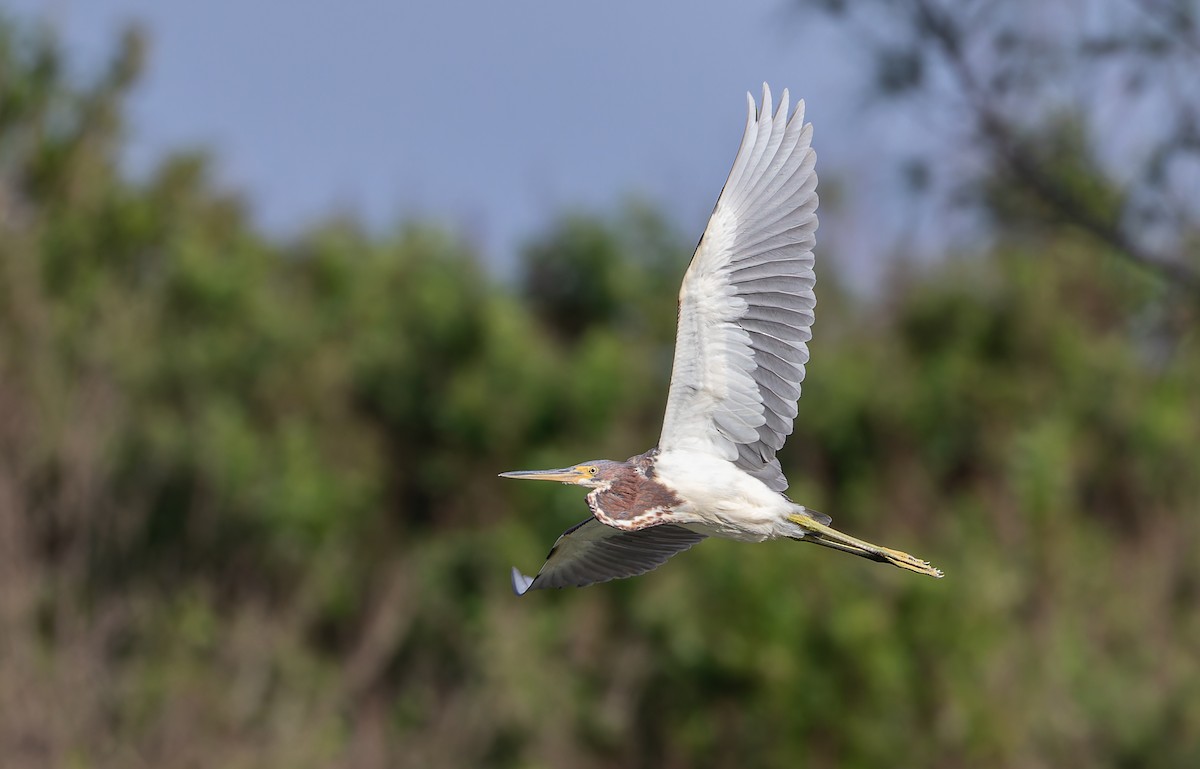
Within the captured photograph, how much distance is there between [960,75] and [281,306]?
10984 millimetres

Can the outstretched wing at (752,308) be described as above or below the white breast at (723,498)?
above

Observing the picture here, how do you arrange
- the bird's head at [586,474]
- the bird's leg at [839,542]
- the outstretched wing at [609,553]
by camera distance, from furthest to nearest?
1. the outstretched wing at [609,553]
2. the bird's head at [586,474]
3. the bird's leg at [839,542]

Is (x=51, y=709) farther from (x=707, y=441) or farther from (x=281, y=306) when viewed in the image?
(x=707, y=441)

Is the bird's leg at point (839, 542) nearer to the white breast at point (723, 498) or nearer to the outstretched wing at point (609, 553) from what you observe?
the white breast at point (723, 498)

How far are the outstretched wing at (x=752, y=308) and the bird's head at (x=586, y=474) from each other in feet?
0.56

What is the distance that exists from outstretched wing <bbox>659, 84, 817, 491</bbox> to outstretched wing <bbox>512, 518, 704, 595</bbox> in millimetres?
588

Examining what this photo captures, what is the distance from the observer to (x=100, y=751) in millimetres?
12328

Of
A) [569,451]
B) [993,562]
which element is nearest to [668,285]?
[569,451]

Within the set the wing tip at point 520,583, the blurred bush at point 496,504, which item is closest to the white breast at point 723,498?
the wing tip at point 520,583

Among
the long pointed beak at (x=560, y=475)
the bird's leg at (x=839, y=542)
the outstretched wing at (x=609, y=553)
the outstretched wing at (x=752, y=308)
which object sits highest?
the outstretched wing at (x=752, y=308)

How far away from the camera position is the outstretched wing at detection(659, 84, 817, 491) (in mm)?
4684

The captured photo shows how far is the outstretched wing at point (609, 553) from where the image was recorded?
5230 mm

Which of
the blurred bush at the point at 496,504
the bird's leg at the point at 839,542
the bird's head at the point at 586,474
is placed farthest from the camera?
the blurred bush at the point at 496,504

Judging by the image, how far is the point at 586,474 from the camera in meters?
4.95
